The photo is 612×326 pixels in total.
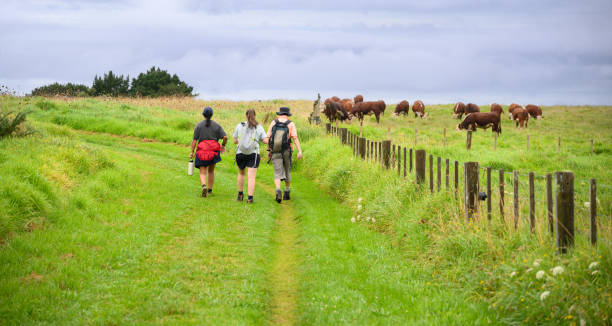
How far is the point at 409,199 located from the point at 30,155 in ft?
28.2

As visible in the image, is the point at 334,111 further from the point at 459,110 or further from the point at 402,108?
the point at 459,110

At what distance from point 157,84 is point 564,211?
242 feet

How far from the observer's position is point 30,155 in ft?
38.7

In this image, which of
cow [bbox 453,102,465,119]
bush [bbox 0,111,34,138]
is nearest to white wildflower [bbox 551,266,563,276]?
bush [bbox 0,111,34,138]

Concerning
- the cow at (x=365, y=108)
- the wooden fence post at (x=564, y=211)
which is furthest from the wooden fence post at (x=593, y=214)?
the cow at (x=365, y=108)

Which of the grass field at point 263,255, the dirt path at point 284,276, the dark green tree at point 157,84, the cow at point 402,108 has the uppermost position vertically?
the dark green tree at point 157,84

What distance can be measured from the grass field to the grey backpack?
129 cm

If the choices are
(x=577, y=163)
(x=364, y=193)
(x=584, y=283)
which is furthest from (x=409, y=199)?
(x=577, y=163)

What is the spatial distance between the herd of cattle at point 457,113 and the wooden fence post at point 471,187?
92.3 feet

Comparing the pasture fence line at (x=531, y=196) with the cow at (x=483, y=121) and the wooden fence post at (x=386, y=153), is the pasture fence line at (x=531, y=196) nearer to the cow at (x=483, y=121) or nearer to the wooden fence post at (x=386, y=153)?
the wooden fence post at (x=386, y=153)

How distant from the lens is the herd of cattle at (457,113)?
36469 mm

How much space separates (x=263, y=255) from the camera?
827 cm

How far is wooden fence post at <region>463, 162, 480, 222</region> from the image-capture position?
7.64 m

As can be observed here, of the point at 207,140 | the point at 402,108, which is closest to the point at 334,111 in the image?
the point at 402,108
